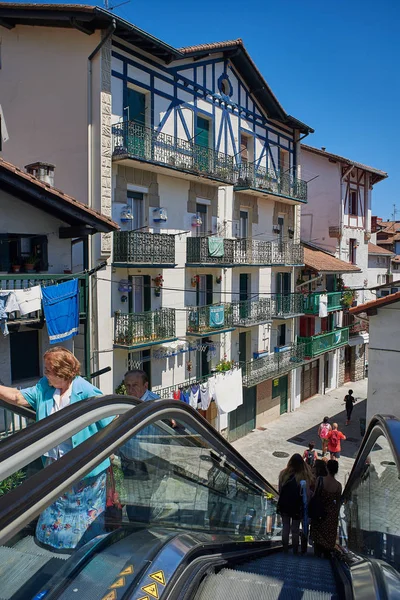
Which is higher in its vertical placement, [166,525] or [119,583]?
[119,583]

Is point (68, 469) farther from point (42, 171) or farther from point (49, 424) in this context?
point (42, 171)

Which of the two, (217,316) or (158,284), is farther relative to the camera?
(217,316)

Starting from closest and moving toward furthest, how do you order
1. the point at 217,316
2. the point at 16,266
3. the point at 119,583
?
the point at 119,583
the point at 16,266
the point at 217,316

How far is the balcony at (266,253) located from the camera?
2178cm

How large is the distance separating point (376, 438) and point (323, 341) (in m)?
23.8

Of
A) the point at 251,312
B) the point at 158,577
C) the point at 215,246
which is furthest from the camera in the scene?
the point at 251,312

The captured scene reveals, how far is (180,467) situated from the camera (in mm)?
5406

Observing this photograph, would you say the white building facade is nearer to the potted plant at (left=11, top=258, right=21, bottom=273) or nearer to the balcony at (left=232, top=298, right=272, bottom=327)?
the balcony at (left=232, top=298, right=272, bottom=327)

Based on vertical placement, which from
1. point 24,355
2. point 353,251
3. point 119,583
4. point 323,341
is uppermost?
point 353,251

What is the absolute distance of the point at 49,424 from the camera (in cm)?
215

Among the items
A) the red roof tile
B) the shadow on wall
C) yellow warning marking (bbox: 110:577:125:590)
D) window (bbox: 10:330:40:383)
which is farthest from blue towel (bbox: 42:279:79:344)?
the red roof tile

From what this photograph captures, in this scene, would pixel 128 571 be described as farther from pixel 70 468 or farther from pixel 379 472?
pixel 379 472

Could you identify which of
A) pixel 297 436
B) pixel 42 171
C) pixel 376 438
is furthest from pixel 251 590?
pixel 297 436

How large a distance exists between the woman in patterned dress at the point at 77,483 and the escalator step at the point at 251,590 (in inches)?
35.3
